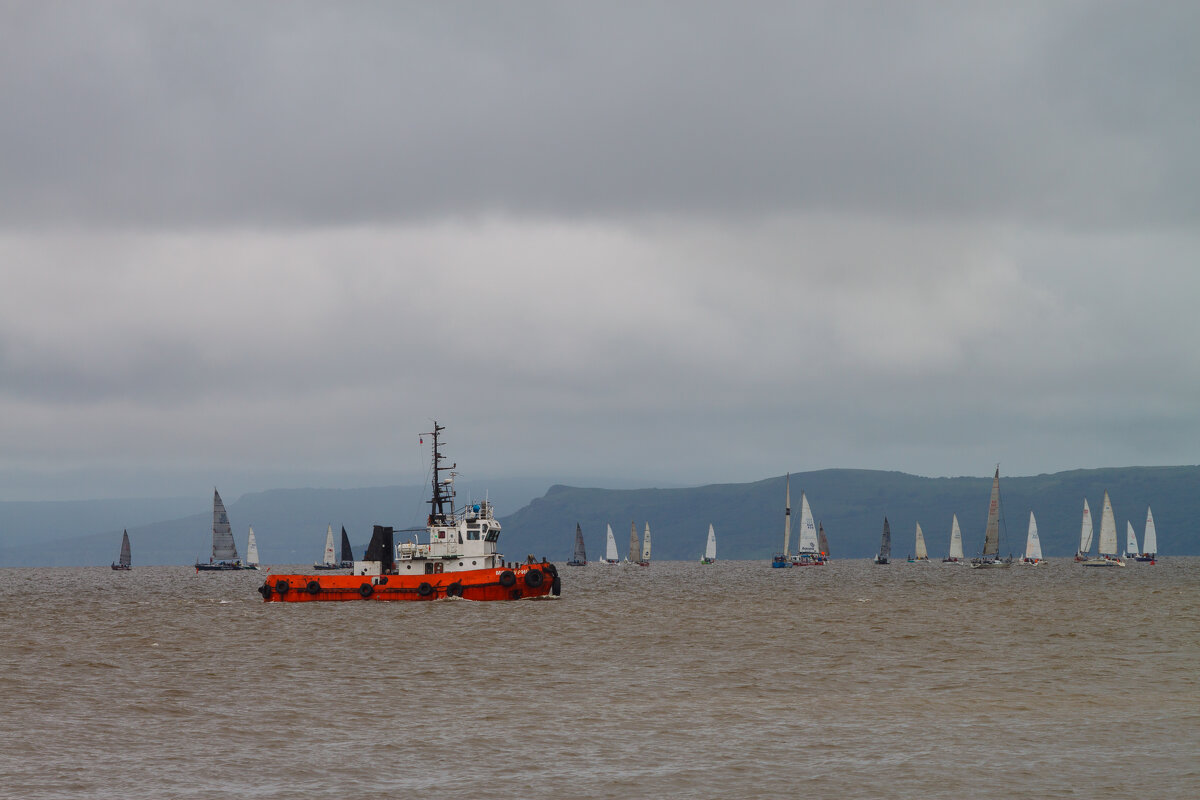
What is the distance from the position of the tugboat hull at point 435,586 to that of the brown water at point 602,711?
45.8ft

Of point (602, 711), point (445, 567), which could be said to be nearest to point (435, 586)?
point (445, 567)

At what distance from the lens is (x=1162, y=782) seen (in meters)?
23.8

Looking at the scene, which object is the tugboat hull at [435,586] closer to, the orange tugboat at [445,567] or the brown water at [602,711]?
the orange tugboat at [445,567]

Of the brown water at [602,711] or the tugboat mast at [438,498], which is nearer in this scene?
the brown water at [602,711]

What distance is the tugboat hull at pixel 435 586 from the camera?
82.8 m

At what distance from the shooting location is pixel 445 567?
84.8 meters

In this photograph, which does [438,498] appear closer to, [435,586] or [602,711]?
[435,586]

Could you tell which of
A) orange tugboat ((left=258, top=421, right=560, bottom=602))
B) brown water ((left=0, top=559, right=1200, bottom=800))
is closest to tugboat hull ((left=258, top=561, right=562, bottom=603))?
orange tugboat ((left=258, top=421, right=560, bottom=602))

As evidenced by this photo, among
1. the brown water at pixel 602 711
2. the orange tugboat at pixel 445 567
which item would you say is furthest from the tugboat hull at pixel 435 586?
the brown water at pixel 602 711

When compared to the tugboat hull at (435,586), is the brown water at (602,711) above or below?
below

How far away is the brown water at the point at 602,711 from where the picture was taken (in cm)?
2480

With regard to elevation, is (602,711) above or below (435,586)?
below

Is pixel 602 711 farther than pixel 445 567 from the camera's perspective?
No

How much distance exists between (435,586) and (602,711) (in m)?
50.1
